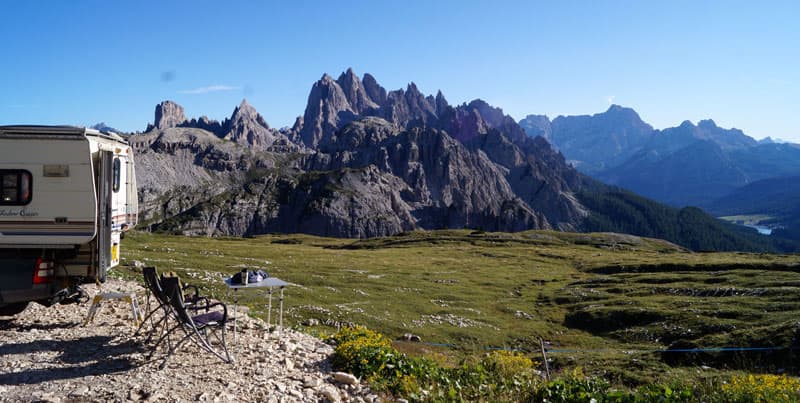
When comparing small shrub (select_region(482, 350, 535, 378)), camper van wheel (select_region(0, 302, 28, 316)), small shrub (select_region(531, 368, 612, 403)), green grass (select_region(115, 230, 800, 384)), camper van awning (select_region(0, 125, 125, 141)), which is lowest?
green grass (select_region(115, 230, 800, 384))

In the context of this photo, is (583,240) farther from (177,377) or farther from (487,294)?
(177,377)

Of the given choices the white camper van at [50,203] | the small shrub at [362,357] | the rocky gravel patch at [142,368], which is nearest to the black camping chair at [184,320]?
the rocky gravel patch at [142,368]

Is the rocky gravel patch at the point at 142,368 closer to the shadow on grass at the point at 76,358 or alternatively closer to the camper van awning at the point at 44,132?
the shadow on grass at the point at 76,358

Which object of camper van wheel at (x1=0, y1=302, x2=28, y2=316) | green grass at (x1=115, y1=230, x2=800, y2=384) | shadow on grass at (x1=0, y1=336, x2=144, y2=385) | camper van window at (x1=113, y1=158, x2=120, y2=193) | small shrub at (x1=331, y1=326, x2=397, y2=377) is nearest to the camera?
shadow on grass at (x1=0, y1=336, x2=144, y2=385)

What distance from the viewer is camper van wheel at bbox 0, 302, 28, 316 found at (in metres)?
14.9

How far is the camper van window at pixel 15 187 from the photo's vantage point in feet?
49.3

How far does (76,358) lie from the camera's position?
1147 cm

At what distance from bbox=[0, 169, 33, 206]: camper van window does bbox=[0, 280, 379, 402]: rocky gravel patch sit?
3.78 m

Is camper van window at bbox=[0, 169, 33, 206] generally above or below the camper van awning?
below

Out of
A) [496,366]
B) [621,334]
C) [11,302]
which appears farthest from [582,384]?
[621,334]

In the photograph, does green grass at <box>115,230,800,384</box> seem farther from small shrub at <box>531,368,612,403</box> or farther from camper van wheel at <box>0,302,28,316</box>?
camper van wheel at <box>0,302,28,316</box>

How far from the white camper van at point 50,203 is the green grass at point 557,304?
375 inches

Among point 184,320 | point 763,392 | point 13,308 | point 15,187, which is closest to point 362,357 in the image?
point 184,320

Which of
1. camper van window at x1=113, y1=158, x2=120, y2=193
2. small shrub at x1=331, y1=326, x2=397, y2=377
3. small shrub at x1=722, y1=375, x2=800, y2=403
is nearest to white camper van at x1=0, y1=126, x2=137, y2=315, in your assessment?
camper van window at x1=113, y1=158, x2=120, y2=193
